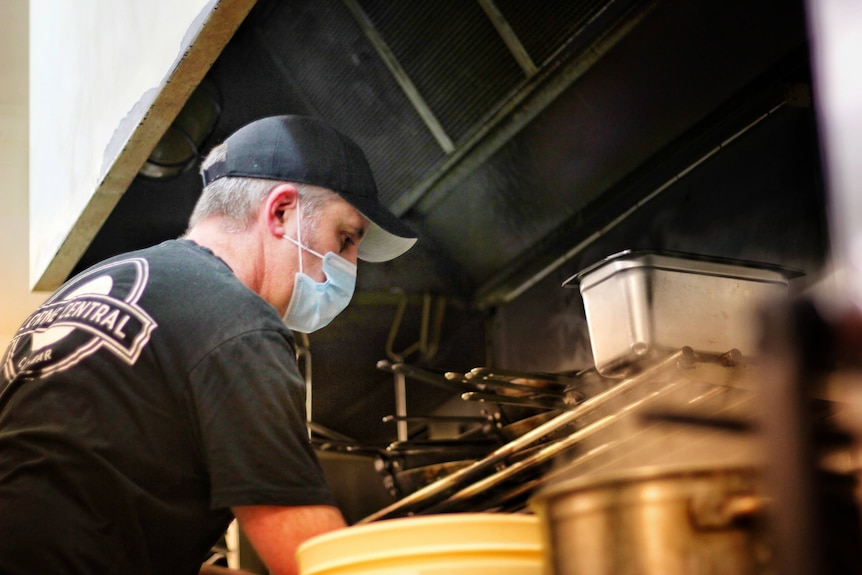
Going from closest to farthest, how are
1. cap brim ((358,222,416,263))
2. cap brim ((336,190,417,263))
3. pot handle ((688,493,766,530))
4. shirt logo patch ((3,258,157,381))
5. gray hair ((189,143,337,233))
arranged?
pot handle ((688,493,766,530))
shirt logo patch ((3,258,157,381))
gray hair ((189,143,337,233))
cap brim ((336,190,417,263))
cap brim ((358,222,416,263))

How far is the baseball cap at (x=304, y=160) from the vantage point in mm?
1900

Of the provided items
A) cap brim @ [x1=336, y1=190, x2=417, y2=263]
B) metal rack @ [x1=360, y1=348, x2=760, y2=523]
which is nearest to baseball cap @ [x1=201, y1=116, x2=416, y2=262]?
cap brim @ [x1=336, y1=190, x2=417, y2=263]

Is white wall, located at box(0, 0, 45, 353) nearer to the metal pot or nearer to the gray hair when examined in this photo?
the gray hair

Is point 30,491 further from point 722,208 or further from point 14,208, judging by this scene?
point 14,208

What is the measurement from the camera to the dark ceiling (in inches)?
77.5

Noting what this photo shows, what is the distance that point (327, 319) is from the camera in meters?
2.04

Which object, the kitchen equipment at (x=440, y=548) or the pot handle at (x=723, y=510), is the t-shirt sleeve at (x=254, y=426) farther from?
the pot handle at (x=723, y=510)

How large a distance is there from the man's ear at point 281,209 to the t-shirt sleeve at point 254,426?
17.7 inches

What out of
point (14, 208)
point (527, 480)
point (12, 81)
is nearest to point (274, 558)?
point (527, 480)

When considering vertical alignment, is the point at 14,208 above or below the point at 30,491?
above

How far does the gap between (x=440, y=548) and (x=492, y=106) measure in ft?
4.88

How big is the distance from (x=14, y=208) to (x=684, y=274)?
135 inches

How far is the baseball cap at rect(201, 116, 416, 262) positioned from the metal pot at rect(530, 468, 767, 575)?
1.23m

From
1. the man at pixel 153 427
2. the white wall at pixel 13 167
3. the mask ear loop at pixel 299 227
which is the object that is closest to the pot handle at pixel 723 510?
the man at pixel 153 427
